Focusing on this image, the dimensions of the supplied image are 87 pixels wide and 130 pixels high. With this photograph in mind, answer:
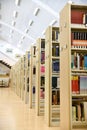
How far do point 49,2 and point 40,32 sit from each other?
5.90m

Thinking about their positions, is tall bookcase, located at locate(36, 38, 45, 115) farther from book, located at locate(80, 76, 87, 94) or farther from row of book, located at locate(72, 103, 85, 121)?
book, located at locate(80, 76, 87, 94)

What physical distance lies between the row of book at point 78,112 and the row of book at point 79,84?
339 millimetres

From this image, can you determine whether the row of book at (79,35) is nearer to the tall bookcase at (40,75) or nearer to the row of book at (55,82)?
the row of book at (55,82)

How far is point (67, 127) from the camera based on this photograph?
3.90 metres

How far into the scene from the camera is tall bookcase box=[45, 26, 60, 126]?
4875mm

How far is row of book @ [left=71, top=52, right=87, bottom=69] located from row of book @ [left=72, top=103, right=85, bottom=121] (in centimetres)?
67

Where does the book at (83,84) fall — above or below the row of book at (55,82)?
below

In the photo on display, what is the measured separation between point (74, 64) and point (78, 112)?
832 millimetres

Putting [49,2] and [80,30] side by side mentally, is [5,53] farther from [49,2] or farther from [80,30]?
[80,30]

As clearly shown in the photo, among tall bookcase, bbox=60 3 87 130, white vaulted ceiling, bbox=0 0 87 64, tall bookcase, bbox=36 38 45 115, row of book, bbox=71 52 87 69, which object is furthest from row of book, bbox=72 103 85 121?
white vaulted ceiling, bbox=0 0 87 64

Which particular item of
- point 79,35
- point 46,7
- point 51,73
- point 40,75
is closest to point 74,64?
point 79,35

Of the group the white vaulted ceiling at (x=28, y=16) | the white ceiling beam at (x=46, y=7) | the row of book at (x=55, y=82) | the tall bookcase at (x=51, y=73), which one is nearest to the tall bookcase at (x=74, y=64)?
the tall bookcase at (x=51, y=73)

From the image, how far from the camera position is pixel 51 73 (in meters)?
4.94

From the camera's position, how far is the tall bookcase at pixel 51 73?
4.88 metres
